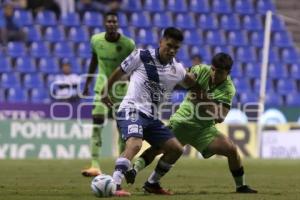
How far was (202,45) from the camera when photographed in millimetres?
29516

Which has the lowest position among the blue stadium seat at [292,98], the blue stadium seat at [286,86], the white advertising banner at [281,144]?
the white advertising banner at [281,144]

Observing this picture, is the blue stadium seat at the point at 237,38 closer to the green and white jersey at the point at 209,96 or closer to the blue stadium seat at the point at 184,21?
the blue stadium seat at the point at 184,21

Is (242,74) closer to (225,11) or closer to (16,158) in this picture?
(225,11)

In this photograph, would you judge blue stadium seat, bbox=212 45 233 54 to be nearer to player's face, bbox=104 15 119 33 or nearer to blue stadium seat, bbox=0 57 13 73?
blue stadium seat, bbox=0 57 13 73

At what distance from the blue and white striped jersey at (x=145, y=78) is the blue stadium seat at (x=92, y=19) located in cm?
1822

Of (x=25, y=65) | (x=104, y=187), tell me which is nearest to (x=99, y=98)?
(x=104, y=187)

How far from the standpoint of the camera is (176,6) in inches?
1201

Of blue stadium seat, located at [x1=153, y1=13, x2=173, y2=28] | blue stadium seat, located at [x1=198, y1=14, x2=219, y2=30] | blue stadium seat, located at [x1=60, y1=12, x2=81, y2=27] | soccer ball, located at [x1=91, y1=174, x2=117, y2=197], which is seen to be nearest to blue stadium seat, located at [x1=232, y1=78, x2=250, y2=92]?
blue stadium seat, located at [x1=198, y1=14, x2=219, y2=30]

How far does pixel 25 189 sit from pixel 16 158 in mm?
9797

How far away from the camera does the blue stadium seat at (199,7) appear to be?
101 feet

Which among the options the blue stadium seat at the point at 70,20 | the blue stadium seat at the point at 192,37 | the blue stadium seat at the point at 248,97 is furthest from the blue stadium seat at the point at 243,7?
the blue stadium seat at the point at 70,20

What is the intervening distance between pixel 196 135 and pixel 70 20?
57.2 feet

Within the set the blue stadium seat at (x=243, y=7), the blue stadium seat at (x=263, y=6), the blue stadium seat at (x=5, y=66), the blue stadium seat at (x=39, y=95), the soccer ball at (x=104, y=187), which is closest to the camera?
the soccer ball at (x=104, y=187)

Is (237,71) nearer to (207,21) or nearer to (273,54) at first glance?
(273,54)
